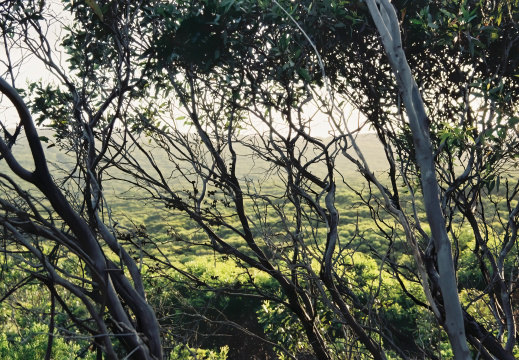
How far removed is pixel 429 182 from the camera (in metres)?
2.09

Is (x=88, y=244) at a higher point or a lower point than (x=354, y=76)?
lower

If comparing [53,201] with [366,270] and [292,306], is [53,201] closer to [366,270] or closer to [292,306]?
[292,306]

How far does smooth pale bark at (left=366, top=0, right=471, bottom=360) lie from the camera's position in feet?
6.81

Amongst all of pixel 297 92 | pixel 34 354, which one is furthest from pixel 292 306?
pixel 34 354

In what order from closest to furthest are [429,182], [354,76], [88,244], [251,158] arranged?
[88,244] < [429,182] < [354,76] < [251,158]

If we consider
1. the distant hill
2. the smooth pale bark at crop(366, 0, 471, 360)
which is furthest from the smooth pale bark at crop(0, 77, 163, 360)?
the smooth pale bark at crop(366, 0, 471, 360)

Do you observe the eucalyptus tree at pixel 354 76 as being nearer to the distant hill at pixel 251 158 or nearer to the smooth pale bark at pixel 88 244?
the distant hill at pixel 251 158

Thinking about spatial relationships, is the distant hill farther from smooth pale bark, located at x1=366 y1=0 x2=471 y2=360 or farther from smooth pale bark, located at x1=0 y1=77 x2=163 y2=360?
smooth pale bark, located at x1=0 y1=77 x2=163 y2=360

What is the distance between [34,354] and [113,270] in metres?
5.91

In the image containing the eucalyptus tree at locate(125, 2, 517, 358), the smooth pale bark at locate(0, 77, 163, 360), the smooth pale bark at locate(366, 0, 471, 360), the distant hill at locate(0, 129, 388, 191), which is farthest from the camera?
the distant hill at locate(0, 129, 388, 191)

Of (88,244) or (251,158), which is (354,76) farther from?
(88,244)

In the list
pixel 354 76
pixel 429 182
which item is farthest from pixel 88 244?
pixel 354 76

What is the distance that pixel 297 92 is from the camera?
407 cm

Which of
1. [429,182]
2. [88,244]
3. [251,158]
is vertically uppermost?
[251,158]
